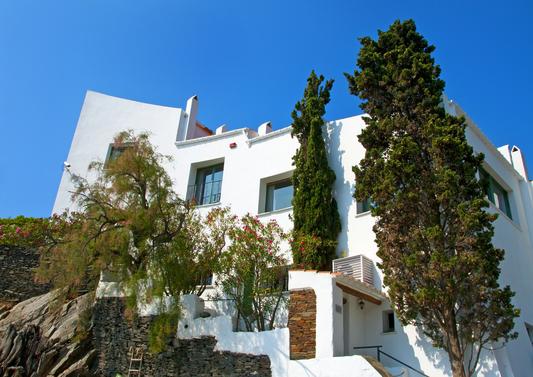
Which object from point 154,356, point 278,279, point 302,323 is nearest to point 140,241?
point 154,356

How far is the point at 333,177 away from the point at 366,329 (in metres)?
5.35

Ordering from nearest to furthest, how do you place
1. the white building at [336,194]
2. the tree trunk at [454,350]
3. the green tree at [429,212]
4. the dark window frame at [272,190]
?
the tree trunk at [454,350] → the green tree at [429,212] → the white building at [336,194] → the dark window frame at [272,190]

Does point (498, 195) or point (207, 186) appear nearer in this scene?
point (498, 195)

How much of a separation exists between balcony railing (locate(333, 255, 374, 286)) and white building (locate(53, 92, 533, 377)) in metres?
0.04

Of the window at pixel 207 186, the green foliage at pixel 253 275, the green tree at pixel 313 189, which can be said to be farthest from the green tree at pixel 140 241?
the window at pixel 207 186

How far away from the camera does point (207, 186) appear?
70.7 feet

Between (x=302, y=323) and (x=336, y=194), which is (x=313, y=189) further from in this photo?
(x=302, y=323)

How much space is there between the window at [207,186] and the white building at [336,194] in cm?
5

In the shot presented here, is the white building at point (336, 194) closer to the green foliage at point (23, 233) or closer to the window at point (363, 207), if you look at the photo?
the window at point (363, 207)

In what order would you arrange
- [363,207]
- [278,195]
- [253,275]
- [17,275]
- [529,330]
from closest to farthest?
[253,275] → [529,330] → [363,207] → [278,195] → [17,275]

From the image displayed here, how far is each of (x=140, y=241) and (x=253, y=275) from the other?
384 cm

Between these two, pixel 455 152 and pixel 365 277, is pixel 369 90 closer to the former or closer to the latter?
pixel 455 152

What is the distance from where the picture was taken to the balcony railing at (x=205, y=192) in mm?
20938

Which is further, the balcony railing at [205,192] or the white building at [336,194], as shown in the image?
the balcony railing at [205,192]
